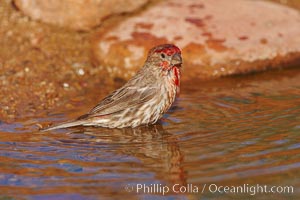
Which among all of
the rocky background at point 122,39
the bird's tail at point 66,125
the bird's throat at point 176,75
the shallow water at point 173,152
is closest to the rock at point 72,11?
the rocky background at point 122,39

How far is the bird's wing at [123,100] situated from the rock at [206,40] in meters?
1.79

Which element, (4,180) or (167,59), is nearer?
(4,180)

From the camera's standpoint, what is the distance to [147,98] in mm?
7777

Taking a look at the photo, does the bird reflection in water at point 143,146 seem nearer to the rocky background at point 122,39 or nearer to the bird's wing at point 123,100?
the bird's wing at point 123,100

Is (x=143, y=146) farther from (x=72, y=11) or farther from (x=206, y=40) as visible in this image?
(x=72, y=11)

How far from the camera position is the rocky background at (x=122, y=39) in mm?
9570

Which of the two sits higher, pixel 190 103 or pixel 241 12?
pixel 241 12

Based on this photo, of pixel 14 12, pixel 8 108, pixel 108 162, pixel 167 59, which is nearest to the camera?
pixel 108 162

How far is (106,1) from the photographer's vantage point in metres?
10.4

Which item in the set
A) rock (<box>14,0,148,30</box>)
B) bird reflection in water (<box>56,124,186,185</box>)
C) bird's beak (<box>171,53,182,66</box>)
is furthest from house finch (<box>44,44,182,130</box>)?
rock (<box>14,0,148,30</box>)

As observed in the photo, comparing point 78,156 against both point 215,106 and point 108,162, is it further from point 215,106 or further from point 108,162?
point 215,106

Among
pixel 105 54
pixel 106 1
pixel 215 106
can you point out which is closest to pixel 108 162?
pixel 215 106

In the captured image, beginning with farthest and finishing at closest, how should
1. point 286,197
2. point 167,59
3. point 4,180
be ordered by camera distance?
1. point 167,59
2. point 4,180
3. point 286,197

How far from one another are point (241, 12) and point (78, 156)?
479 centimetres
